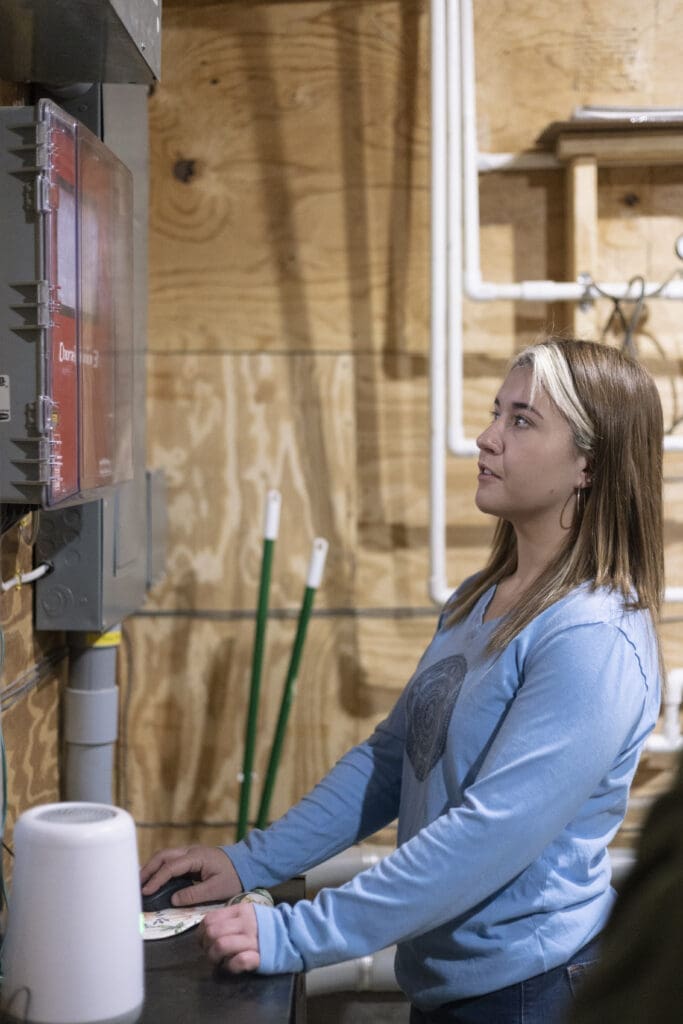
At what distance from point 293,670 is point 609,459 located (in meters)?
1.09

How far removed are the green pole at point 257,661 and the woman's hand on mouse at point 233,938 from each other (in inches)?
45.2

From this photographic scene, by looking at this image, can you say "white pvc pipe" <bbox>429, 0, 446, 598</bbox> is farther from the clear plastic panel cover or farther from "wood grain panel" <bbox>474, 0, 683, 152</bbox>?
the clear plastic panel cover

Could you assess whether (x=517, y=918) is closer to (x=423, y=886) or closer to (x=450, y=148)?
(x=423, y=886)

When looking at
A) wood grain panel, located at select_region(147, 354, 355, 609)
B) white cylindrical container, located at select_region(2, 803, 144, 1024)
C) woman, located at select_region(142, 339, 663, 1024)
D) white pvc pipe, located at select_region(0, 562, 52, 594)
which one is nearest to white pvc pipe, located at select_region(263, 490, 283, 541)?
wood grain panel, located at select_region(147, 354, 355, 609)

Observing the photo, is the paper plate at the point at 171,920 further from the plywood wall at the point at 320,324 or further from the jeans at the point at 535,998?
the plywood wall at the point at 320,324

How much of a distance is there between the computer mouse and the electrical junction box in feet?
1.65

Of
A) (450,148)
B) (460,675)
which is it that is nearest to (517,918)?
(460,675)

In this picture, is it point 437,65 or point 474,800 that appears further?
point 437,65

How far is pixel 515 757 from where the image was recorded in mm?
1318

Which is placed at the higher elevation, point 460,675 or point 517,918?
point 460,675

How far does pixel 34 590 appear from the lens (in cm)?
209

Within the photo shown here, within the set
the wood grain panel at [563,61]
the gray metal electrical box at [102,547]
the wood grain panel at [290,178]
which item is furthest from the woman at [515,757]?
the wood grain panel at [563,61]

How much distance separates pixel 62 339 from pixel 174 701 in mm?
1207

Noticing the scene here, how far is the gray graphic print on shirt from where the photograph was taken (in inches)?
58.7
